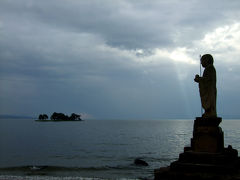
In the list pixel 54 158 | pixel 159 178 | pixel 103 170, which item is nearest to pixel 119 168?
pixel 103 170

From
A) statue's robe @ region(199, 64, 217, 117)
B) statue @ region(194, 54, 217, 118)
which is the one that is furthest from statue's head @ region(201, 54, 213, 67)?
statue's robe @ region(199, 64, 217, 117)

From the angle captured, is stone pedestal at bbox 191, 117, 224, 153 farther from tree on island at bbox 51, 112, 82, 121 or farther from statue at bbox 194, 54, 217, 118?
tree on island at bbox 51, 112, 82, 121

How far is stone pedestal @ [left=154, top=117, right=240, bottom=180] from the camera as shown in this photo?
9.20m

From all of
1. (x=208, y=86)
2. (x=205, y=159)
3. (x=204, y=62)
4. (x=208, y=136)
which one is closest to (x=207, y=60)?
(x=204, y=62)

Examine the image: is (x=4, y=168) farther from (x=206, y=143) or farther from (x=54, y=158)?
(x=206, y=143)

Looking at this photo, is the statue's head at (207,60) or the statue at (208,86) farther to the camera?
the statue's head at (207,60)

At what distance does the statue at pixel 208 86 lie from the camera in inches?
419

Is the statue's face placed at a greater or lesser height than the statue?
greater

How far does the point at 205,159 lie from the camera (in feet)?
31.8

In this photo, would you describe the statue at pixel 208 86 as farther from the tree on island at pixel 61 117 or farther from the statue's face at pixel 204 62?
the tree on island at pixel 61 117

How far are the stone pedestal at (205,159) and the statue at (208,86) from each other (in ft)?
1.69

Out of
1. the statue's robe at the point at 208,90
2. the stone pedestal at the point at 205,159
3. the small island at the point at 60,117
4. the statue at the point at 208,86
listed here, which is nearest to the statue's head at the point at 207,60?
the statue at the point at 208,86

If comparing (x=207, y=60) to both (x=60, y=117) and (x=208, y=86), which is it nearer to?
(x=208, y=86)

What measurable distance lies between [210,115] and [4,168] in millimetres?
19923
